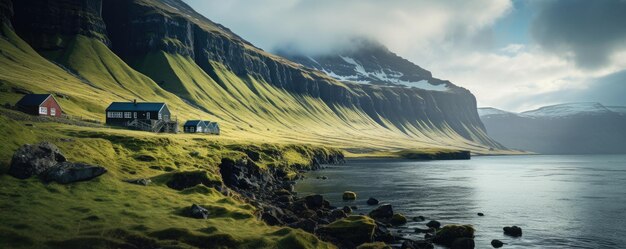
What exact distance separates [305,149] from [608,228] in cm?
12183

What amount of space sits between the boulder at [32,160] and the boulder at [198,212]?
1884 centimetres

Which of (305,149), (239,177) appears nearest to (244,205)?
(239,177)

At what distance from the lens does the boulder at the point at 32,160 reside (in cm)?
4578

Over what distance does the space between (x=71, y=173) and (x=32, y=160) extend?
4.45m

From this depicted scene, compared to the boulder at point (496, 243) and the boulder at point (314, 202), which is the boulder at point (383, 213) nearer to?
the boulder at point (314, 202)

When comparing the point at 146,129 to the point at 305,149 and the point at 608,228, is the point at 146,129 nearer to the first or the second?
the point at 305,149

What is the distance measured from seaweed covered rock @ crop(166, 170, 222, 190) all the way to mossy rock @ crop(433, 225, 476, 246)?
33.5m

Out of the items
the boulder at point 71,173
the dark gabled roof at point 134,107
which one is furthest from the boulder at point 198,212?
the dark gabled roof at point 134,107

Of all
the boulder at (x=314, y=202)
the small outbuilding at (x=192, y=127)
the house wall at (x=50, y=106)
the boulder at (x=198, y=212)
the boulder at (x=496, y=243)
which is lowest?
the boulder at (x=496, y=243)

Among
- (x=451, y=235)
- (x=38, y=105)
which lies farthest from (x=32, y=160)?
(x=38, y=105)

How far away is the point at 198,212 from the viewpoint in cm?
4406

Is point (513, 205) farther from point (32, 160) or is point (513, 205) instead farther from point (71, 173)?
point (32, 160)

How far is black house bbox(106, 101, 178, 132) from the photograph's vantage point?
123875 millimetres

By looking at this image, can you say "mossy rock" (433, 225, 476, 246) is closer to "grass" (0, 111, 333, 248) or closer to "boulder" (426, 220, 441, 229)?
"boulder" (426, 220, 441, 229)
